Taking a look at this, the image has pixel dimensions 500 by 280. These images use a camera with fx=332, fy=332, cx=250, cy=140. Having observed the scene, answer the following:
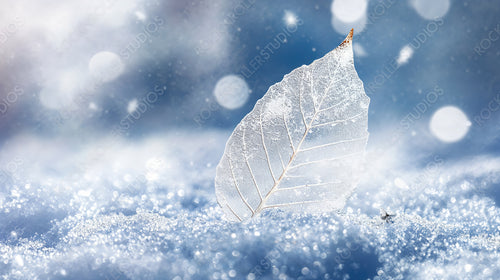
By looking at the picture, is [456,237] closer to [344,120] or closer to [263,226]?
[263,226]

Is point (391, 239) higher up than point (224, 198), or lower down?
higher up

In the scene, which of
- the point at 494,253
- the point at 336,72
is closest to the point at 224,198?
the point at 336,72

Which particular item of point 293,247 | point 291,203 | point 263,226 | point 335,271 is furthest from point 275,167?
point 335,271

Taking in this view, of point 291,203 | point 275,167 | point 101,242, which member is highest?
point 101,242

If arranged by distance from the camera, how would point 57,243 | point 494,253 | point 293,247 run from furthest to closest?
point 494,253
point 57,243
point 293,247

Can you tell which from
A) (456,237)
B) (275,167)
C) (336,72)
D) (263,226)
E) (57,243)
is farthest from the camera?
(456,237)

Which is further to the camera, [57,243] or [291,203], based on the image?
[57,243]
